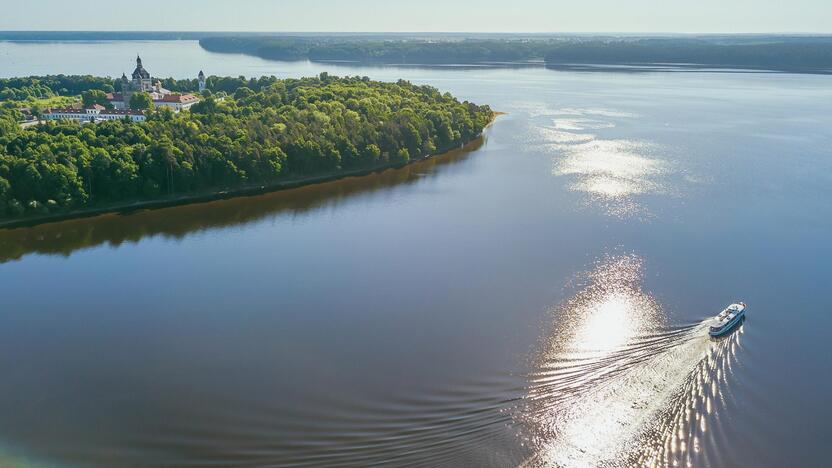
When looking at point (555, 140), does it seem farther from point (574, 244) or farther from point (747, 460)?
A: point (747, 460)

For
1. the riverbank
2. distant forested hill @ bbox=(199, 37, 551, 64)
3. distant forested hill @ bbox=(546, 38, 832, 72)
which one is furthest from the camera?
distant forested hill @ bbox=(199, 37, 551, 64)

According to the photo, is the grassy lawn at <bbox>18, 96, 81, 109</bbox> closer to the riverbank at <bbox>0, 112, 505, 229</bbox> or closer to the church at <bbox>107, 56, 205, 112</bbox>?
the church at <bbox>107, 56, 205, 112</bbox>

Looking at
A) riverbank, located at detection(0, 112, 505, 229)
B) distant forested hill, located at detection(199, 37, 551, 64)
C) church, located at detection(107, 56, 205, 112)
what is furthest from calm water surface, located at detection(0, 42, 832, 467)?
distant forested hill, located at detection(199, 37, 551, 64)

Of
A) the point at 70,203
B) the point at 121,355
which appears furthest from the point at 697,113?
the point at 121,355

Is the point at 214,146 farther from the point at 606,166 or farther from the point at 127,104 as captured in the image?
the point at 127,104

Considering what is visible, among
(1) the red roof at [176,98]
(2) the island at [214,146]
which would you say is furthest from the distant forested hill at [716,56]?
(1) the red roof at [176,98]

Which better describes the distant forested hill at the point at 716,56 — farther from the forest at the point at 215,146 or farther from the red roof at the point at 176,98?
the red roof at the point at 176,98
